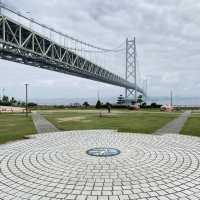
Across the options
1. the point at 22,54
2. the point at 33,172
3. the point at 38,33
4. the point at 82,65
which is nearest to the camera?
the point at 33,172

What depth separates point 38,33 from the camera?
34.7 metres

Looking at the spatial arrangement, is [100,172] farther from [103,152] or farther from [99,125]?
[99,125]

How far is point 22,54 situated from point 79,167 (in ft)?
92.9

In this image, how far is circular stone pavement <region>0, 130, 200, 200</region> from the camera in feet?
15.5

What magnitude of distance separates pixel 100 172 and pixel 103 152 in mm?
2082

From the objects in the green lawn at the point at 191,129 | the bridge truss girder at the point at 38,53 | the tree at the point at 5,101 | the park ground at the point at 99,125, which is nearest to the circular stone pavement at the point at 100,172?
the green lawn at the point at 191,129

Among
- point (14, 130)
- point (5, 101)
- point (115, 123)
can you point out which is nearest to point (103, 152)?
point (14, 130)

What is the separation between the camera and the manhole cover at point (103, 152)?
7.73m

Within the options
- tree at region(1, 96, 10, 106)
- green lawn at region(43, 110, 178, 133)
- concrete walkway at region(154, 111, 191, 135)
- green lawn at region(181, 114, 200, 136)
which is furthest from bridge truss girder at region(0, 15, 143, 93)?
tree at region(1, 96, 10, 106)

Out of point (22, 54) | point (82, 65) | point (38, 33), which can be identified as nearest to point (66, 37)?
point (82, 65)

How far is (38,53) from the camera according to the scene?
34.7 metres

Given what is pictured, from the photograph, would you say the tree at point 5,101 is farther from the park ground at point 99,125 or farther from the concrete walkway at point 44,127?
the concrete walkway at point 44,127

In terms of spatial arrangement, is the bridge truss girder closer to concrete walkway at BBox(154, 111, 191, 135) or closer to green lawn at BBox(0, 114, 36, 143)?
green lawn at BBox(0, 114, 36, 143)

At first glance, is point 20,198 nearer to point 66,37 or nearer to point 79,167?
point 79,167
